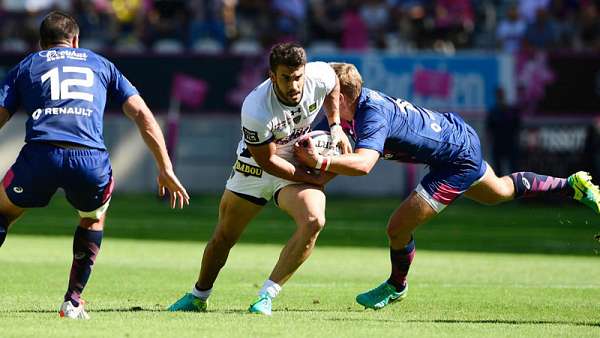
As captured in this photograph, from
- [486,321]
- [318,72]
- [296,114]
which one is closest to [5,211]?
[296,114]

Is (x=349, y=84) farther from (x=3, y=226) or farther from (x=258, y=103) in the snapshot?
(x=3, y=226)

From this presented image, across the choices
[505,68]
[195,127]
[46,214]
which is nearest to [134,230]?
[46,214]

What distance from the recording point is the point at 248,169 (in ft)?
30.0

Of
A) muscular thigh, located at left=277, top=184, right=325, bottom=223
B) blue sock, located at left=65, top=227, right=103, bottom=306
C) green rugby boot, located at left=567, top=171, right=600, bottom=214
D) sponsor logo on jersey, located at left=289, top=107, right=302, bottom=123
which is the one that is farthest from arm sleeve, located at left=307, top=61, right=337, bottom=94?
green rugby boot, located at left=567, top=171, right=600, bottom=214

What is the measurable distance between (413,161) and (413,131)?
1.39 ft

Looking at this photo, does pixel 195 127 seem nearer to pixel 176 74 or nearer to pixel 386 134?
pixel 176 74

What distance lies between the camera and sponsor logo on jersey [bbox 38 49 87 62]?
27.3ft

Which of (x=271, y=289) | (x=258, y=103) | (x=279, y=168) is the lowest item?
(x=271, y=289)

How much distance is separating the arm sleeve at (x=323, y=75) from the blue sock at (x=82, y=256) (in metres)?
2.06

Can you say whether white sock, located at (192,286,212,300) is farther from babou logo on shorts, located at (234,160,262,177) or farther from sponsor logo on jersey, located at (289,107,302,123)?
sponsor logo on jersey, located at (289,107,302,123)

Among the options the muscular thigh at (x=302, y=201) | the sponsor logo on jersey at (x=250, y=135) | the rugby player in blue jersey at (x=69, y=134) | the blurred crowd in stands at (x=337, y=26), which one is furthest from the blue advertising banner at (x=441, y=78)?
the rugby player in blue jersey at (x=69, y=134)

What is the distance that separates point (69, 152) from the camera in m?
8.16

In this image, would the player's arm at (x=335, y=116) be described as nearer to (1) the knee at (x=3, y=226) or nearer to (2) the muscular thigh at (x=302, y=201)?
(2) the muscular thigh at (x=302, y=201)

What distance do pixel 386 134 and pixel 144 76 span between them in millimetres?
17649
